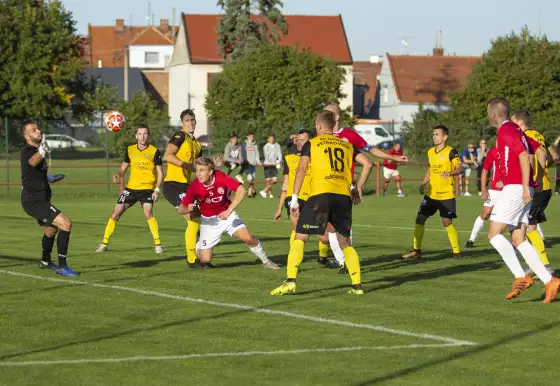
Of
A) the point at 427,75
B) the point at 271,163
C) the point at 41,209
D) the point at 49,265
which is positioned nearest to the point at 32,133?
the point at 41,209

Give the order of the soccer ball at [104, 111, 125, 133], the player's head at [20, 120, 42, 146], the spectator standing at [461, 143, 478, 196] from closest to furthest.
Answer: the player's head at [20, 120, 42, 146] < the soccer ball at [104, 111, 125, 133] < the spectator standing at [461, 143, 478, 196]

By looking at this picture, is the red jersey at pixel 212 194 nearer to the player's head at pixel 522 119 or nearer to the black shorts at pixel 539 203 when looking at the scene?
the player's head at pixel 522 119

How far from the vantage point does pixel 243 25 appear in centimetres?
7169

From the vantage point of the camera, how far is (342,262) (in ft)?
44.2

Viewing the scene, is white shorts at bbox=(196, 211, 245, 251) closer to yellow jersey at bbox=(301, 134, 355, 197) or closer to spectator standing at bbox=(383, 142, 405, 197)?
yellow jersey at bbox=(301, 134, 355, 197)

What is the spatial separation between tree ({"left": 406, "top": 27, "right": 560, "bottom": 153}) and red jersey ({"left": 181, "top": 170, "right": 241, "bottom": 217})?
132 feet

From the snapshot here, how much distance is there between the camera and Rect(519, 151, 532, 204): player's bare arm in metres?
10.6

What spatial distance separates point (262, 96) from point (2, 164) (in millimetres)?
20182

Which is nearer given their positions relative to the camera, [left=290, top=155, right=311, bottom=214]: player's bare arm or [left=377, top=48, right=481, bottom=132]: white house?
[left=290, top=155, right=311, bottom=214]: player's bare arm

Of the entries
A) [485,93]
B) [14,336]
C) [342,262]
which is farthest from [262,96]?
[14,336]

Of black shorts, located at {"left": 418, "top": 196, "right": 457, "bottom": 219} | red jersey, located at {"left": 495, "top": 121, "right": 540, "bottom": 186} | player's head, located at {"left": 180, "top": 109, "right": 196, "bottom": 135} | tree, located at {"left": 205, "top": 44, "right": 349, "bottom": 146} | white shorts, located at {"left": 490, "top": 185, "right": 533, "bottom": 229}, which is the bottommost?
black shorts, located at {"left": 418, "top": 196, "right": 457, "bottom": 219}

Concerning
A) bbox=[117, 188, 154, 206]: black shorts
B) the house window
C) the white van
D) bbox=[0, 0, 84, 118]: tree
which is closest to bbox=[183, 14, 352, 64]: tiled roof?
the white van

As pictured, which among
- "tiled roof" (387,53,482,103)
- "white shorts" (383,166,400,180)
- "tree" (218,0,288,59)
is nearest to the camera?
"white shorts" (383,166,400,180)

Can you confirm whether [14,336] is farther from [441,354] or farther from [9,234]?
[9,234]
